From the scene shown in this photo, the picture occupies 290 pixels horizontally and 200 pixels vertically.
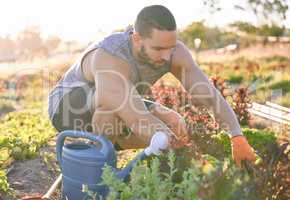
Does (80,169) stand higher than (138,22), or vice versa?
(138,22)

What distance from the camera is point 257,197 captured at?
2510 mm

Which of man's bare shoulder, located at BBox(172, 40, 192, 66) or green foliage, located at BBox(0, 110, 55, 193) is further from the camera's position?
green foliage, located at BBox(0, 110, 55, 193)

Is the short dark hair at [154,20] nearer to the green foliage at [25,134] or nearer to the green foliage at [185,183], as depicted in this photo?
the green foliage at [185,183]

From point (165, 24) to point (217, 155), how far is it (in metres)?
0.86

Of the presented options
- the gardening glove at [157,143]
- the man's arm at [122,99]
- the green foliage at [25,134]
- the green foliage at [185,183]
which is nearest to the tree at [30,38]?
the green foliage at [25,134]

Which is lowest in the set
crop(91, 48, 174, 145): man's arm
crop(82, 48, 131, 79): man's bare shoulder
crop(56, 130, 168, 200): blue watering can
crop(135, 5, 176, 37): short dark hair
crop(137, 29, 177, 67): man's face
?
crop(56, 130, 168, 200): blue watering can

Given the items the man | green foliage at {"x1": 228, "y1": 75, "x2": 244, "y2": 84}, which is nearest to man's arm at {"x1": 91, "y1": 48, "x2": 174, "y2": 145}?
the man

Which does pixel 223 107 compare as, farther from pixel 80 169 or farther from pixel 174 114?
pixel 80 169

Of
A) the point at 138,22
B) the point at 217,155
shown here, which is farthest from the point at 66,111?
the point at 217,155

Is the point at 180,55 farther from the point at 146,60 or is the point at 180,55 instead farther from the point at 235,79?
the point at 235,79

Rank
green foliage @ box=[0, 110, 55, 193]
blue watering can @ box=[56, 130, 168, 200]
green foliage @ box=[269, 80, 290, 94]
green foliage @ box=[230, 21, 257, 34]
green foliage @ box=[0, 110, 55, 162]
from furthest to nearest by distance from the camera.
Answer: green foliage @ box=[230, 21, 257, 34]
green foliage @ box=[269, 80, 290, 94]
green foliage @ box=[0, 110, 55, 162]
green foliage @ box=[0, 110, 55, 193]
blue watering can @ box=[56, 130, 168, 200]

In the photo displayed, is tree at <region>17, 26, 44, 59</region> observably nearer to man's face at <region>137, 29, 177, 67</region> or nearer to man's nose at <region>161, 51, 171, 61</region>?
man's face at <region>137, 29, 177, 67</region>

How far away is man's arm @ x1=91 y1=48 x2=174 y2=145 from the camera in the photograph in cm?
324

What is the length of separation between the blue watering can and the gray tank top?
730 millimetres
